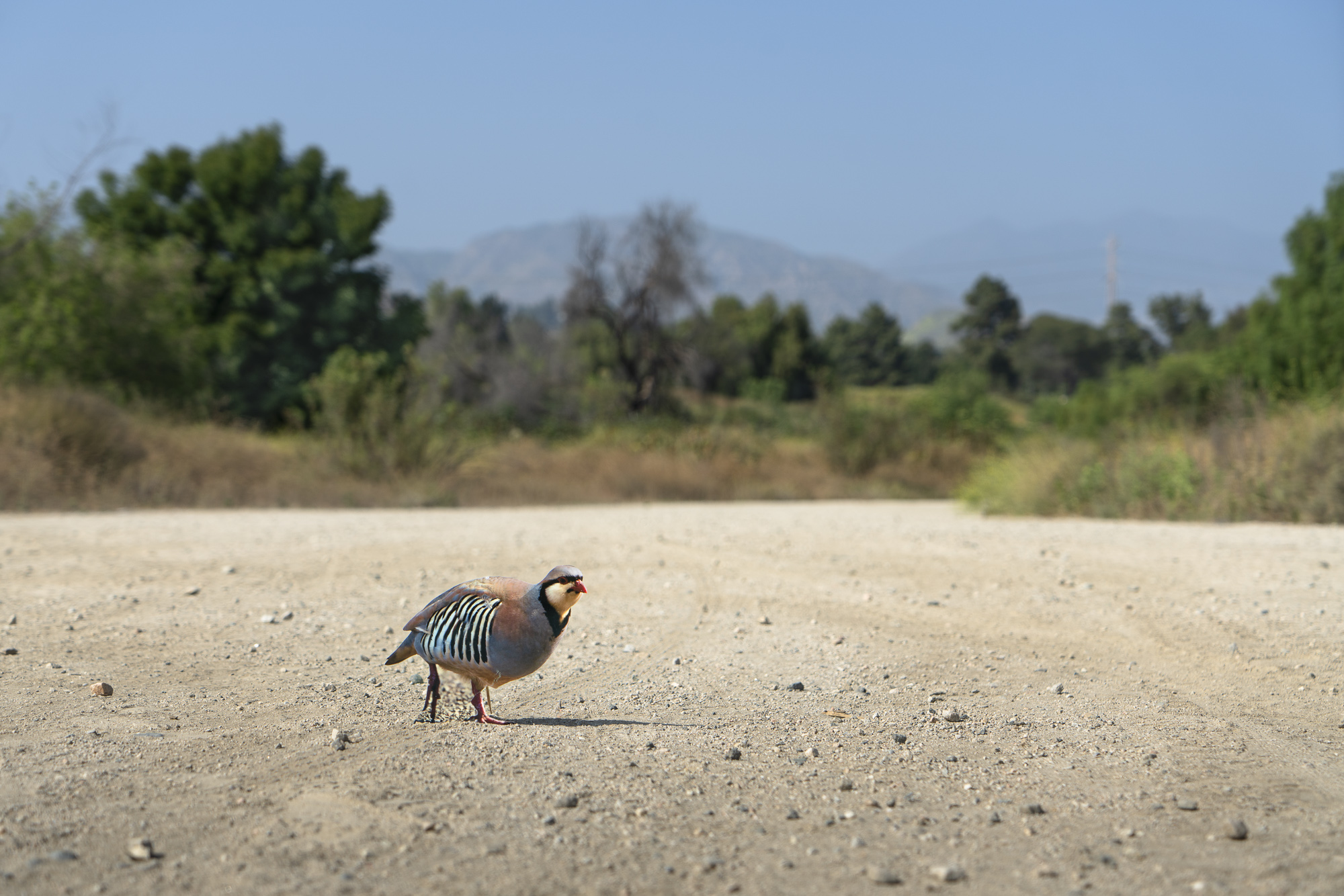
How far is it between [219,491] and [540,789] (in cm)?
1240

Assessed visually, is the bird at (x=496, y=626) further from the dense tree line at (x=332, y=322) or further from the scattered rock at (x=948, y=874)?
the dense tree line at (x=332, y=322)

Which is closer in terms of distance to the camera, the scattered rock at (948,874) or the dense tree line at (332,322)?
the scattered rock at (948,874)

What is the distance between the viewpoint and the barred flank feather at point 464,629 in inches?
144

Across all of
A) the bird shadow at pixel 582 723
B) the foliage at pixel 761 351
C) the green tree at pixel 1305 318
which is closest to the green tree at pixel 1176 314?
the foliage at pixel 761 351

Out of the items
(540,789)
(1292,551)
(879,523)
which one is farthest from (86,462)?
(1292,551)

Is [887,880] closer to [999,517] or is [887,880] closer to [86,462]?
[999,517]

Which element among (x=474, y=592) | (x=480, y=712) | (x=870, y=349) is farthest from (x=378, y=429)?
(x=870, y=349)

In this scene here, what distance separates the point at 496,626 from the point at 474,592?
26cm

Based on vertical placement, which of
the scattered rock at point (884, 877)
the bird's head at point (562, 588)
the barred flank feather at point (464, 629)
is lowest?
the scattered rock at point (884, 877)

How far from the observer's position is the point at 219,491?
47.6ft

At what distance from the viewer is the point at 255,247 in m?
30.9

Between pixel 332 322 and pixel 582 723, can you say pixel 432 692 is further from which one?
pixel 332 322

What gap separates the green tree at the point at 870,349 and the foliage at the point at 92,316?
184 ft

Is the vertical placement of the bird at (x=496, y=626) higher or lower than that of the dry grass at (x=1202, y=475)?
lower
